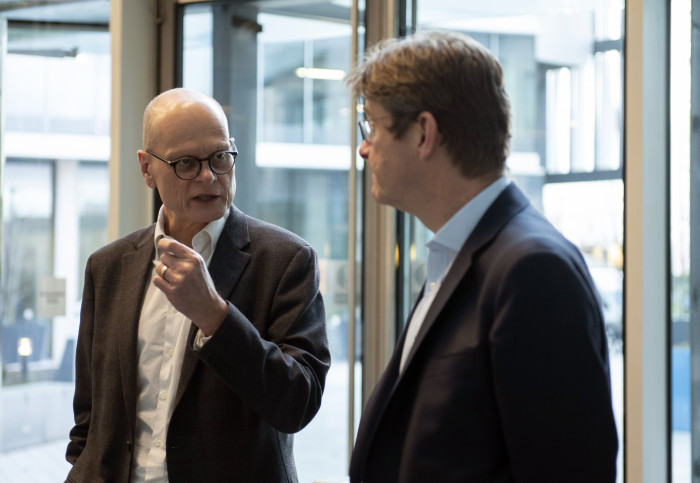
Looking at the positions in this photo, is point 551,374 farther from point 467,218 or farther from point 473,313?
point 467,218

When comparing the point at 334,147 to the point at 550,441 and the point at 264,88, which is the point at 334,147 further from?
the point at 550,441

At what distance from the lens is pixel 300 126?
3.40 m

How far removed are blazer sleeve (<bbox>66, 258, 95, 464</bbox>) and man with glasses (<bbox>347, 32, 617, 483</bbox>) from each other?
0.91 m

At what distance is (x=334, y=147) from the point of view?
3.31 meters

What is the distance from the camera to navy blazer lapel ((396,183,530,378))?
1247 millimetres

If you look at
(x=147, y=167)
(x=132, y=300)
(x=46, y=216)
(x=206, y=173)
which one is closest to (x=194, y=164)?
(x=206, y=173)

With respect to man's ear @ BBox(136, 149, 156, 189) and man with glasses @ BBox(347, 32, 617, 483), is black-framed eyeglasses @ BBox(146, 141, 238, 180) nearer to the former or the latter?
man's ear @ BBox(136, 149, 156, 189)

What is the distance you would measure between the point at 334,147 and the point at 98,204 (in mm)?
1200

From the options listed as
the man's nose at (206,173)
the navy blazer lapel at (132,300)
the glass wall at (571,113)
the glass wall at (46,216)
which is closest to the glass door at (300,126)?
the glass wall at (571,113)

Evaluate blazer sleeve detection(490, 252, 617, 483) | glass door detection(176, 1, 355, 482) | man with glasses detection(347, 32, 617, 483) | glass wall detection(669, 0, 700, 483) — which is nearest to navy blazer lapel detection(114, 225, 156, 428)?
man with glasses detection(347, 32, 617, 483)

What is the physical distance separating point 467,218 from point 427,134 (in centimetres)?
15

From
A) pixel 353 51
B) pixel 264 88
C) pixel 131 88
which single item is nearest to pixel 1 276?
pixel 131 88

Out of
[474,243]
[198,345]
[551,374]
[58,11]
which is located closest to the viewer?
[551,374]

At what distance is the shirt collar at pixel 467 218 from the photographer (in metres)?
1.32
